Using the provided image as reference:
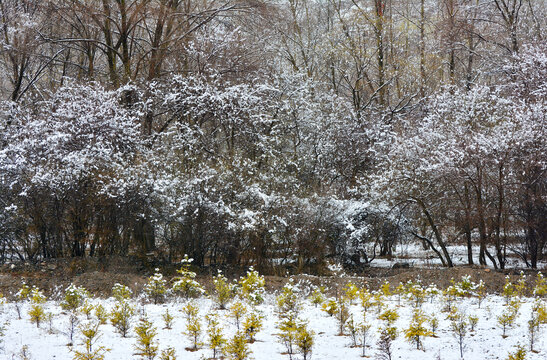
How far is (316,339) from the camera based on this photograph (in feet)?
19.1

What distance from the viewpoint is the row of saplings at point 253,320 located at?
5.16 meters

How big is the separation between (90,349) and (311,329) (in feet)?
8.12

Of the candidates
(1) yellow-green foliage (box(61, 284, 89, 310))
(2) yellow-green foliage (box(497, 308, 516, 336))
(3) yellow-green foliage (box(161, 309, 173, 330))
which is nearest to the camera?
(2) yellow-green foliage (box(497, 308, 516, 336))

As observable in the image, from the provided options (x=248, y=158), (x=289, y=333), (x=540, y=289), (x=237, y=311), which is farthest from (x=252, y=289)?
(x=248, y=158)

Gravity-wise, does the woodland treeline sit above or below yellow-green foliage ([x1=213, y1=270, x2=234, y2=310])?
above

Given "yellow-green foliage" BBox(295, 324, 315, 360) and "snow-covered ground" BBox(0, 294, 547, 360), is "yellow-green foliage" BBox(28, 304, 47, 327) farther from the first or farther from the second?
"yellow-green foliage" BBox(295, 324, 315, 360)

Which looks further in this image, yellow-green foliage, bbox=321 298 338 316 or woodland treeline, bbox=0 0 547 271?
woodland treeline, bbox=0 0 547 271

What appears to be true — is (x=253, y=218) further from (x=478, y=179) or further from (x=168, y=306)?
(x=478, y=179)

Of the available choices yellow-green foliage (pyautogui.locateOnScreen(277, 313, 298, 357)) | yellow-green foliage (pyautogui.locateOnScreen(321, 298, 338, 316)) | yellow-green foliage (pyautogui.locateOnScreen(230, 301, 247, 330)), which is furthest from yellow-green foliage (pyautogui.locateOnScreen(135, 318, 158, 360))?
yellow-green foliage (pyautogui.locateOnScreen(321, 298, 338, 316))

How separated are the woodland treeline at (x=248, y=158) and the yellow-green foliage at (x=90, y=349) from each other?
532cm

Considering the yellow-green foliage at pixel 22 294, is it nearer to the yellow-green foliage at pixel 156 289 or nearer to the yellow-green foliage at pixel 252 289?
the yellow-green foliage at pixel 156 289

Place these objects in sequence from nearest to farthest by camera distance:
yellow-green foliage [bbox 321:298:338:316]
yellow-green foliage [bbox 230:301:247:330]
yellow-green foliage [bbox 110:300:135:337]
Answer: yellow-green foliage [bbox 110:300:135:337], yellow-green foliage [bbox 230:301:247:330], yellow-green foliage [bbox 321:298:338:316]

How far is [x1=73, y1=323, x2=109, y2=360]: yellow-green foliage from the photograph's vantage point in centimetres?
479

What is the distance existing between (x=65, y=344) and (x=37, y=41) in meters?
11.6
